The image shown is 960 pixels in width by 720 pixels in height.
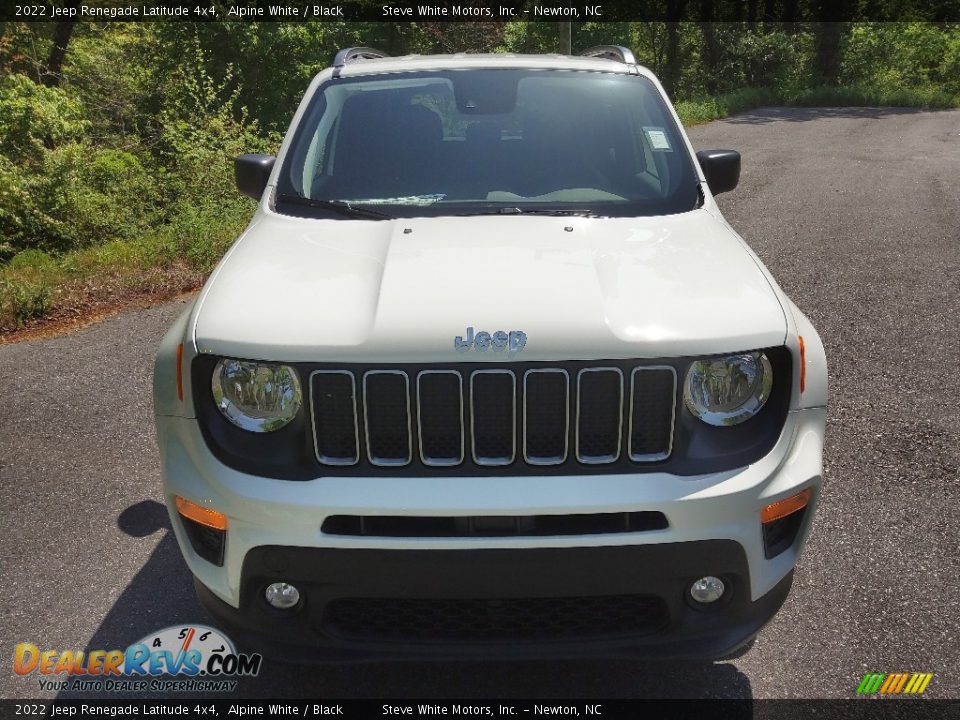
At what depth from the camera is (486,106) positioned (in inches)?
164

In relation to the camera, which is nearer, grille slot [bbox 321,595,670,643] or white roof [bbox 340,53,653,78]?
→ grille slot [bbox 321,595,670,643]

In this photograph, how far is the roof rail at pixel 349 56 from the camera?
4.54 meters

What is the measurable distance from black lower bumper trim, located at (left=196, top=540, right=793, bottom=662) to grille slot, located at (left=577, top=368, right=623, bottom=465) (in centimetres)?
27

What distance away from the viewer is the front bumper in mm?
2441

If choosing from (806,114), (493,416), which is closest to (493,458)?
(493,416)

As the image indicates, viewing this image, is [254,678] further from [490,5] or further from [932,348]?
[490,5]

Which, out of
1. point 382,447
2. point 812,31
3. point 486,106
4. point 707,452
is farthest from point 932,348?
point 812,31

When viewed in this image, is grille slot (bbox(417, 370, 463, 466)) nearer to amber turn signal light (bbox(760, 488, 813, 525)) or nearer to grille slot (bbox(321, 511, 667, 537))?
grille slot (bbox(321, 511, 667, 537))

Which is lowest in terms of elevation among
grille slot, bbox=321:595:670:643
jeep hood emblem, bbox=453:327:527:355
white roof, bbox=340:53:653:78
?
grille slot, bbox=321:595:670:643

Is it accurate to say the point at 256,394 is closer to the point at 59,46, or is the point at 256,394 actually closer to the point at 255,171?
the point at 255,171

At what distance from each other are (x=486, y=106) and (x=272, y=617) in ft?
8.13

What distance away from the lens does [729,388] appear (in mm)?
2613

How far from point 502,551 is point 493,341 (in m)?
0.54

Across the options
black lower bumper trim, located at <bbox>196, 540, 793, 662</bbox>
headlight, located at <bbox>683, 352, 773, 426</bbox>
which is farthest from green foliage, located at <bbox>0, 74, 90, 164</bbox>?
headlight, located at <bbox>683, 352, 773, 426</bbox>
